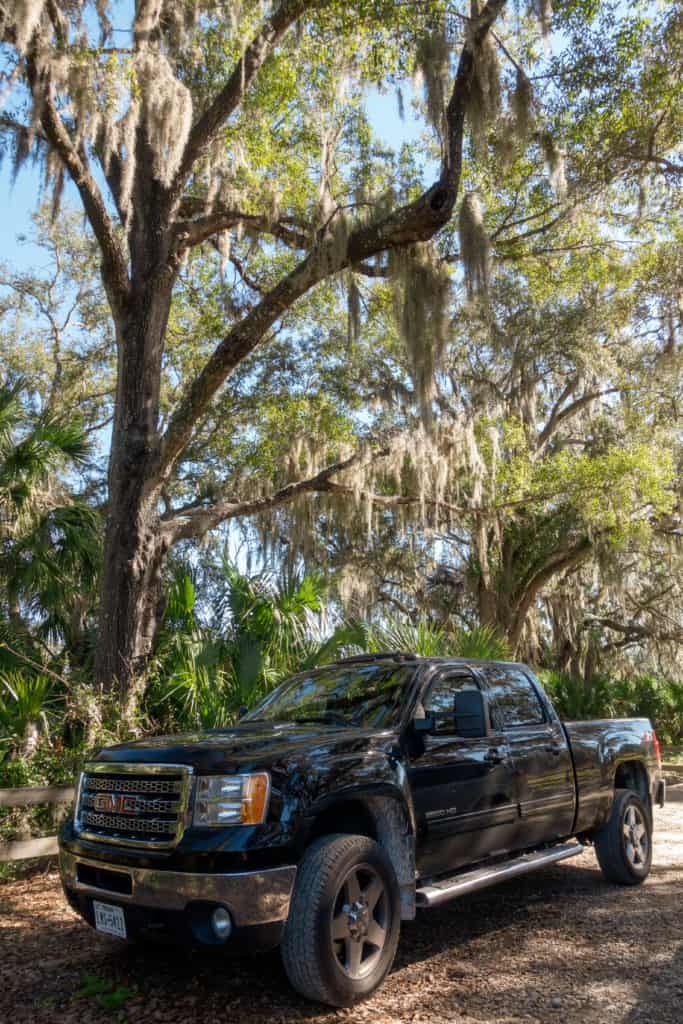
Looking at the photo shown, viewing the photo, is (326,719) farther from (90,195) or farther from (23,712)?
(90,195)

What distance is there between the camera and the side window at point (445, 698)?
17.2 feet

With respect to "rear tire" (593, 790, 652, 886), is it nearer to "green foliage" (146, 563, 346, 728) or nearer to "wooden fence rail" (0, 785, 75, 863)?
"green foliage" (146, 563, 346, 728)

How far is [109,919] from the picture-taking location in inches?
171

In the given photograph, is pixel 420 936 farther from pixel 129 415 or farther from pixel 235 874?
pixel 129 415

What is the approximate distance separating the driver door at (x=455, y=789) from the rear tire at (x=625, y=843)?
159 centimetres

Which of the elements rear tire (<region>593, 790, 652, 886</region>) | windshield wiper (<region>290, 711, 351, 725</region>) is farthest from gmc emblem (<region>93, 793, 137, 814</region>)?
rear tire (<region>593, 790, 652, 886</region>)

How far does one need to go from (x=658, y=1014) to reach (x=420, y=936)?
1759 mm

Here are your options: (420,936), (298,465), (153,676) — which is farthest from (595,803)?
(298,465)

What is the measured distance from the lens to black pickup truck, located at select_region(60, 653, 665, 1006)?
3992 millimetres

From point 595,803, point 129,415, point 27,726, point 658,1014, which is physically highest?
point 129,415

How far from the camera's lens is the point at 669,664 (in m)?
28.8

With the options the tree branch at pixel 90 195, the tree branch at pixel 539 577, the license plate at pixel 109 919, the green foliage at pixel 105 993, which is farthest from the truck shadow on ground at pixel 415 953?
the tree branch at pixel 539 577

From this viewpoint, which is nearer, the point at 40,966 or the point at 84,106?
the point at 40,966

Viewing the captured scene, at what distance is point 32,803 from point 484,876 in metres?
3.98
